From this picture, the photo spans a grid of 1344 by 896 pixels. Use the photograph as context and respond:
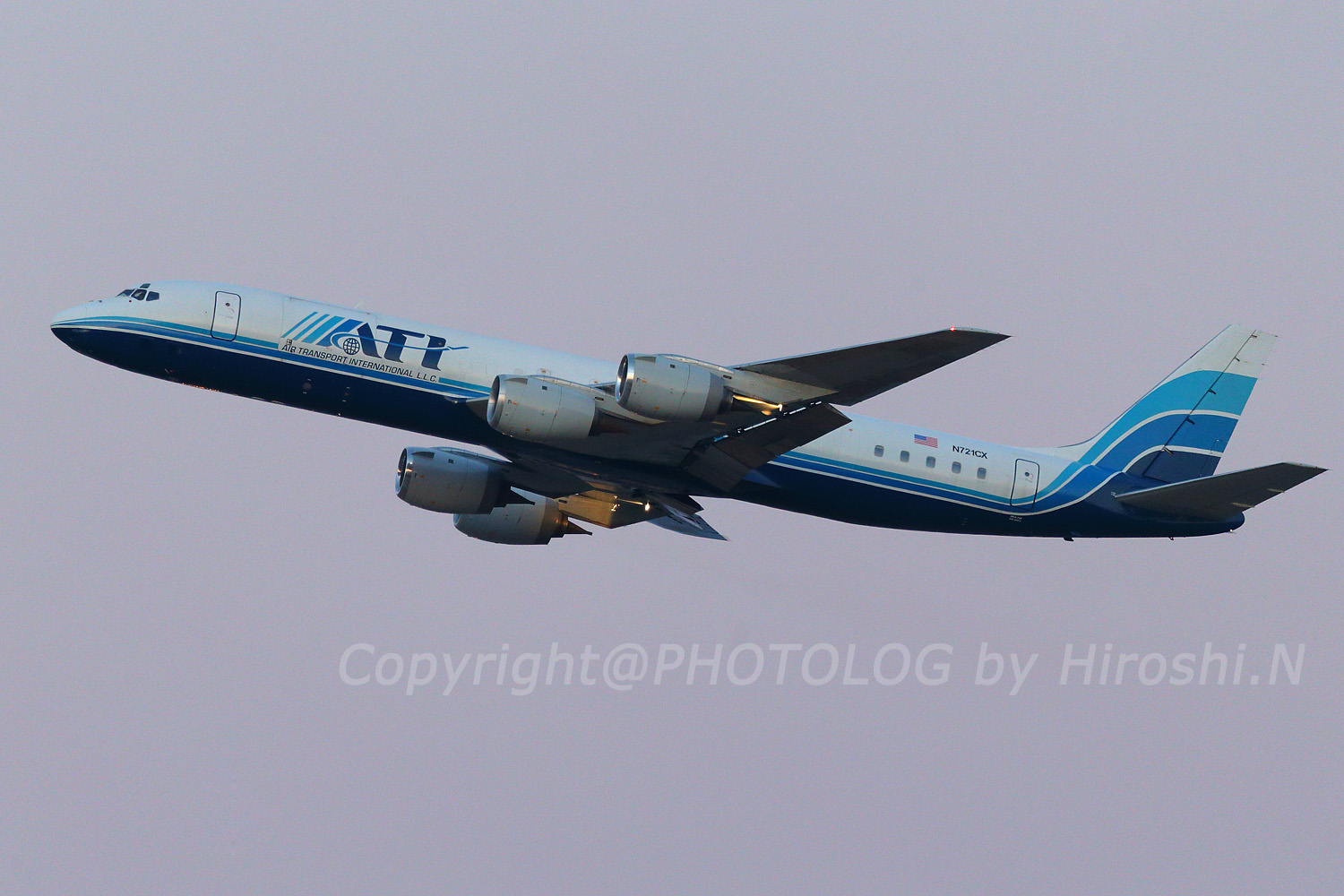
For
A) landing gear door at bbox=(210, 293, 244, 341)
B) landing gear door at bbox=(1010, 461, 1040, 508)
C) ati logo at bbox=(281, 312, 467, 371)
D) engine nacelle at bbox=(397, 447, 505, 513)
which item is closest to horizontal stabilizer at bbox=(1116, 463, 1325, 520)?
landing gear door at bbox=(1010, 461, 1040, 508)

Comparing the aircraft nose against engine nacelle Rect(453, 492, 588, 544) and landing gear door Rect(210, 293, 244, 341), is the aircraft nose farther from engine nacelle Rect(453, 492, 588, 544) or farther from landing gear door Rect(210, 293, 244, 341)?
engine nacelle Rect(453, 492, 588, 544)

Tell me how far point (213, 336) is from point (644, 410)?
1175cm

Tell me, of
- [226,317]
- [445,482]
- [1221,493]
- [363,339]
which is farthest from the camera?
[445,482]

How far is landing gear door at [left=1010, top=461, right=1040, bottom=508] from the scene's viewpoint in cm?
4297

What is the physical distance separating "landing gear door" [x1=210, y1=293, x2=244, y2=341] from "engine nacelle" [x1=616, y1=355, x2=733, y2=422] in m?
10.5

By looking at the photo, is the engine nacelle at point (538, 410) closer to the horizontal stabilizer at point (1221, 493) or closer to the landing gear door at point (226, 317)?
the landing gear door at point (226, 317)

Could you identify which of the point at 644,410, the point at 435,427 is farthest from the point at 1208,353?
the point at 435,427

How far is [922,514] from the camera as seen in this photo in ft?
138

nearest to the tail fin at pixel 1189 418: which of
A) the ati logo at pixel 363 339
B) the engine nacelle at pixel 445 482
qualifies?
the engine nacelle at pixel 445 482

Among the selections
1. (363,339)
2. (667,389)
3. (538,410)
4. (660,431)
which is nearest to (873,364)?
(667,389)

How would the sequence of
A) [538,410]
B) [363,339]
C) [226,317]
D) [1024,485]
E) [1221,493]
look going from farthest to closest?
[1024,485], [1221,493], [363,339], [226,317], [538,410]

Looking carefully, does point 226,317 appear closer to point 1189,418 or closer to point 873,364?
point 873,364

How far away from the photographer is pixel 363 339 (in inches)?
1503

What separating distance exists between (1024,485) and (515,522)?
15.8 metres
